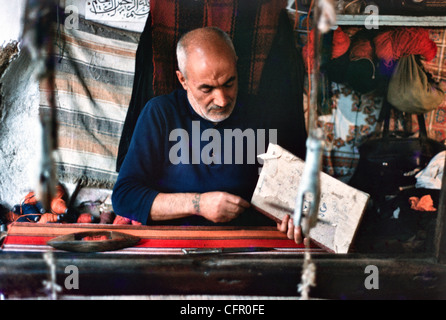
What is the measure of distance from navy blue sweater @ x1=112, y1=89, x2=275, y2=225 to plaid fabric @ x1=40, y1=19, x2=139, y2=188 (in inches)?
23.4

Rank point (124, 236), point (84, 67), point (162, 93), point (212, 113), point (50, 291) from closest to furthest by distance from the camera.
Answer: point (50, 291) < point (124, 236) < point (212, 113) < point (162, 93) < point (84, 67)

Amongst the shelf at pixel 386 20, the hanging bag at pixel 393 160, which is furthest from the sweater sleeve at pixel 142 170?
the hanging bag at pixel 393 160

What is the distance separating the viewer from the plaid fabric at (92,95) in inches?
92.6

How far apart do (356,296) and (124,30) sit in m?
2.19

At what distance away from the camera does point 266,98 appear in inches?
89.0

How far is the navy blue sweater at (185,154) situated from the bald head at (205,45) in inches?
9.7

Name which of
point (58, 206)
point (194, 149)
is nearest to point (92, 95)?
point (58, 206)

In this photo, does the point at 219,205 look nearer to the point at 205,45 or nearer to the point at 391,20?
the point at 205,45

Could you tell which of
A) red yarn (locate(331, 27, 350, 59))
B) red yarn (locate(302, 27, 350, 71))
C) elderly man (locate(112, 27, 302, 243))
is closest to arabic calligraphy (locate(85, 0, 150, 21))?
elderly man (locate(112, 27, 302, 243))

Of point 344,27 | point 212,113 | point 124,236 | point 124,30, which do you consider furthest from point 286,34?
point 124,236

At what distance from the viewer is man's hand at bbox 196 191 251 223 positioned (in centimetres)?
168

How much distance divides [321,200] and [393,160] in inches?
55.0

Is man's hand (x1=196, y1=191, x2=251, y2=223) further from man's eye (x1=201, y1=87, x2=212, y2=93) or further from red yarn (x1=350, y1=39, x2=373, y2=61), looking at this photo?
red yarn (x1=350, y1=39, x2=373, y2=61)
